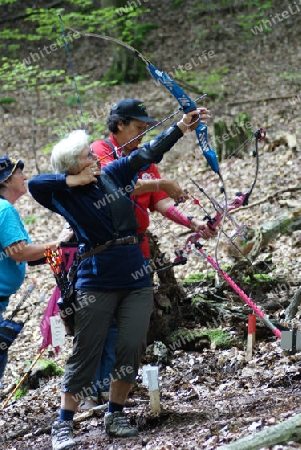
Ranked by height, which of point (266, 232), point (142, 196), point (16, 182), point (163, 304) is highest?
point (16, 182)

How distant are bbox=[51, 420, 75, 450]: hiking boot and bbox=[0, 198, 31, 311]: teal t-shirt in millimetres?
864

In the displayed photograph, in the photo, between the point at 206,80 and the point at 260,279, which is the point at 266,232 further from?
the point at 206,80

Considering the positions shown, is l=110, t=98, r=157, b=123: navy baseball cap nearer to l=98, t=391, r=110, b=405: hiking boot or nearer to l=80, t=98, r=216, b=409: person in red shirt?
l=80, t=98, r=216, b=409: person in red shirt

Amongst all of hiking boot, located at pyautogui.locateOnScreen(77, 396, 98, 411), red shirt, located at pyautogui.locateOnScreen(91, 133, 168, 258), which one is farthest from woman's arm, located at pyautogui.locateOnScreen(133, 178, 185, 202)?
hiking boot, located at pyautogui.locateOnScreen(77, 396, 98, 411)

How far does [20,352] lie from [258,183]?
180 inches

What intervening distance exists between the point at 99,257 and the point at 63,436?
1.00 meters

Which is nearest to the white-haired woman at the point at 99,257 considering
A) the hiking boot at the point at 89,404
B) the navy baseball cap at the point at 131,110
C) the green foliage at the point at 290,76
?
the navy baseball cap at the point at 131,110

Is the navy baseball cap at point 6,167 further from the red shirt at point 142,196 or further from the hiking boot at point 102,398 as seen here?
the hiking boot at point 102,398

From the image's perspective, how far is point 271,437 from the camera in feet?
8.55

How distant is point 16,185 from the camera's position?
4.00 meters

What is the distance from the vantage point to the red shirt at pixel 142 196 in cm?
397

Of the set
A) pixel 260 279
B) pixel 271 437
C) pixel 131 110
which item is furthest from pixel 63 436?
pixel 260 279

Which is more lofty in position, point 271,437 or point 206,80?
point 206,80

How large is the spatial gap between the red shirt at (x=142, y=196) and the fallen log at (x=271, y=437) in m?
1.61
